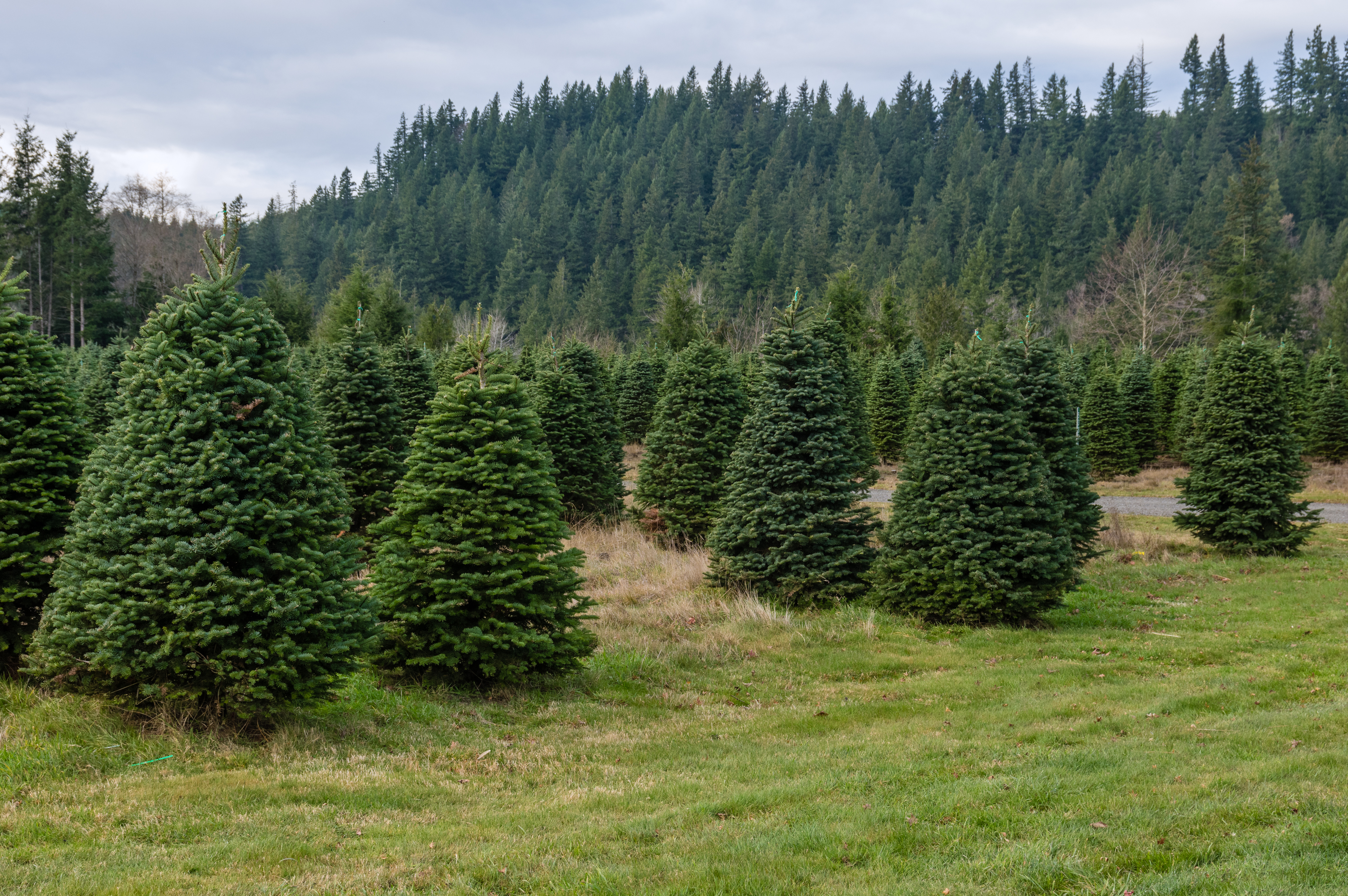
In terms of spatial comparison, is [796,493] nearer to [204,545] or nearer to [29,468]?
[204,545]

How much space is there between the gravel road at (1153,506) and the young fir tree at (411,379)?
13820 millimetres

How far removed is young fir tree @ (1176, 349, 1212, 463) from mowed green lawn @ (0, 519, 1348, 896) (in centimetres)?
2329

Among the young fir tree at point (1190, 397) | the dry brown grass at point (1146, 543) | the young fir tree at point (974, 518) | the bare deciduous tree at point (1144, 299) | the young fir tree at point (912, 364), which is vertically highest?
the bare deciduous tree at point (1144, 299)

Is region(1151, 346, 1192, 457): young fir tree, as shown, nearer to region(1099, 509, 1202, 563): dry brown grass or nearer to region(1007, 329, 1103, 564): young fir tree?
region(1099, 509, 1202, 563): dry brown grass

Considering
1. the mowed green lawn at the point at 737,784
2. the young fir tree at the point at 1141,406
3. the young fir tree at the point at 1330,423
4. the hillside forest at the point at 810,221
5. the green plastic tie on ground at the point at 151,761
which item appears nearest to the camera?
the mowed green lawn at the point at 737,784

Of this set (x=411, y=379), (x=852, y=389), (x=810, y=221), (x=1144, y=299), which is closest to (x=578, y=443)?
(x=411, y=379)

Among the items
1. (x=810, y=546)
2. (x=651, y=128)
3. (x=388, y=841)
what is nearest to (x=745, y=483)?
(x=810, y=546)

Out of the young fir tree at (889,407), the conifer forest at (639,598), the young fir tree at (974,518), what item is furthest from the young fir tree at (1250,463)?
the young fir tree at (889,407)

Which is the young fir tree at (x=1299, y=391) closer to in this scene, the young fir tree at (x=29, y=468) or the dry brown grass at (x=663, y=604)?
the dry brown grass at (x=663, y=604)

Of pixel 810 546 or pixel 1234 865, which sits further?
pixel 810 546

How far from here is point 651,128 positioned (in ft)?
463

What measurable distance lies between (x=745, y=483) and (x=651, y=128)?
13710 centimetres

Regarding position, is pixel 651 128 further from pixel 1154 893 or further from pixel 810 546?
pixel 1154 893

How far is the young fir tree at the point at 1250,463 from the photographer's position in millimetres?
19312
